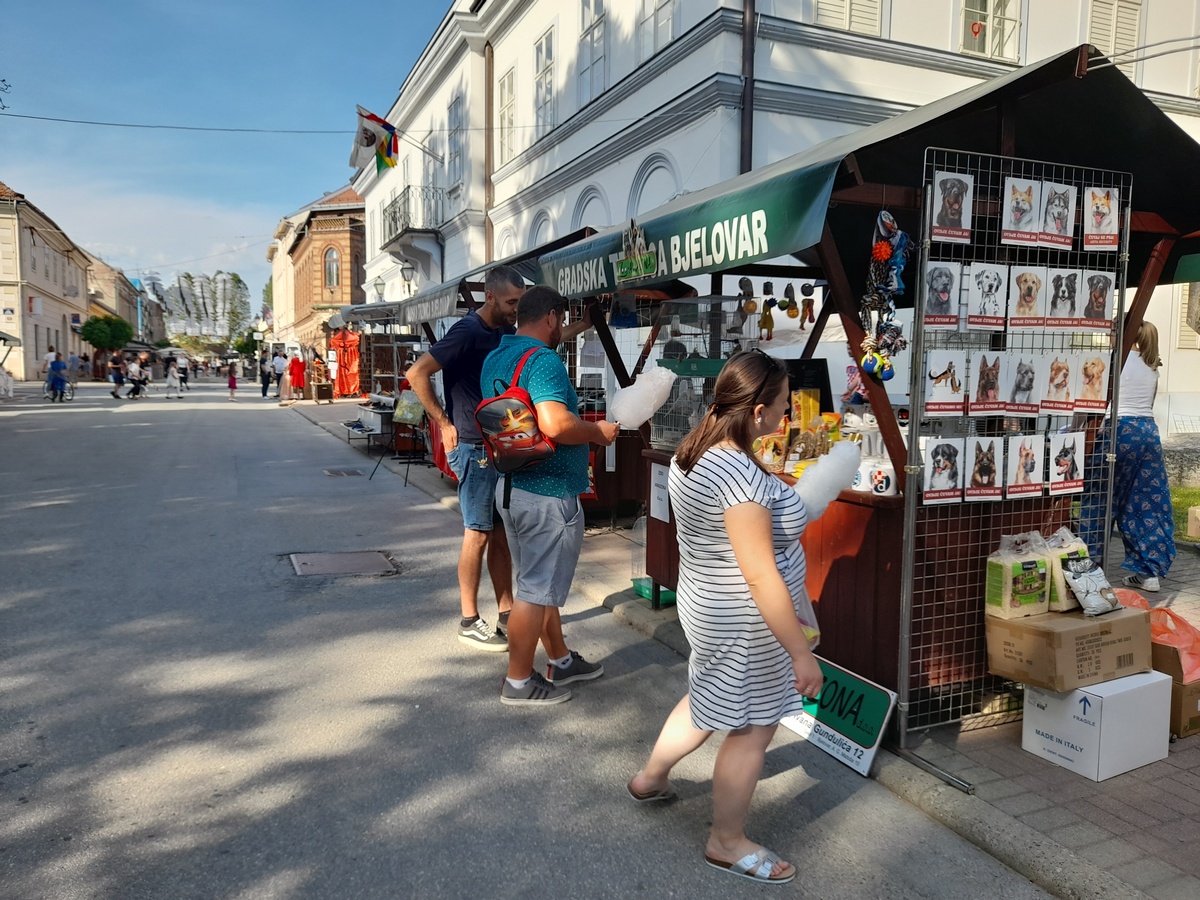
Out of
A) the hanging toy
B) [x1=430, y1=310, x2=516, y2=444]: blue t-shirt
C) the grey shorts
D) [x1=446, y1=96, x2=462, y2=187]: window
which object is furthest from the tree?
the hanging toy

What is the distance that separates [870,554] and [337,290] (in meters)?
49.0

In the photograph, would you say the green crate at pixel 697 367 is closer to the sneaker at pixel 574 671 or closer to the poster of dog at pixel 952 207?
the poster of dog at pixel 952 207

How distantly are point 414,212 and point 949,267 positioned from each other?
24.0 m

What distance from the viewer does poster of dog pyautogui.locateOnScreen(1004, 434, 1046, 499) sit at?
3.80m

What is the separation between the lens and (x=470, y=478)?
4891 mm

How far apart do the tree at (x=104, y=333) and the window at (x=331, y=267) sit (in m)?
23.5

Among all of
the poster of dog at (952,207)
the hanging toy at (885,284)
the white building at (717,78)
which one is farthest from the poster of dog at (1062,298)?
the white building at (717,78)

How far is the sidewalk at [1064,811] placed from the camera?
2.78 meters

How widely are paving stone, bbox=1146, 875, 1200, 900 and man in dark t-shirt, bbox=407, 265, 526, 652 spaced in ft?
10.3

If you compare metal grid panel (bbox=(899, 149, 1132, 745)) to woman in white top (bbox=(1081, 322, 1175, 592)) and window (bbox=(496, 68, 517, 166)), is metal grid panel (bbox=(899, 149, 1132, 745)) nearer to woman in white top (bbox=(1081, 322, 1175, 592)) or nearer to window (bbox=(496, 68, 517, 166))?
woman in white top (bbox=(1081, 322, 1175, 592))

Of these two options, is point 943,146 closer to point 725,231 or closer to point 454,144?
point 725,231

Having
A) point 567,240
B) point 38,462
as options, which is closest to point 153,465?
point 38,462

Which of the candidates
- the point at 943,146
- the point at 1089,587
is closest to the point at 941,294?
the point at 943,146

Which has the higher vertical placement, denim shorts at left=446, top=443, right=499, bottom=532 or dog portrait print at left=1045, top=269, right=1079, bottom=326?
dog portrait print at left=1045, top=269, right=1079, bottom=326
